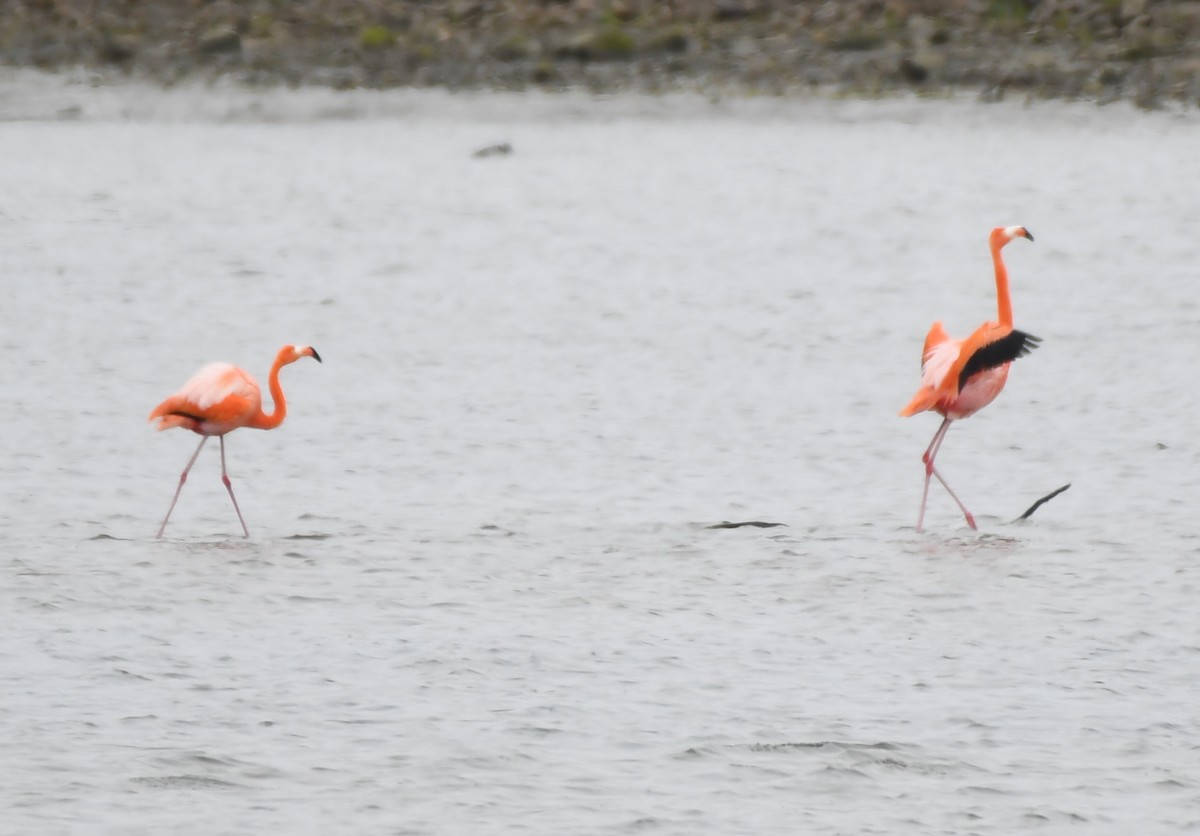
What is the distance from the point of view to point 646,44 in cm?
3572

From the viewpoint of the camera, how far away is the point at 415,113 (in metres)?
34.8

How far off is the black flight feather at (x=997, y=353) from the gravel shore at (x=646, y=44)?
20.9 m

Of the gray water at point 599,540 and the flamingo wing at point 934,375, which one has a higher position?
the flamingo wing at point 934,375

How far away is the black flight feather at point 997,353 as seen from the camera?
1038cm

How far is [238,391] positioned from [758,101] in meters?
24.0

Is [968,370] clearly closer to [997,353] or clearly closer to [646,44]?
[997,353]

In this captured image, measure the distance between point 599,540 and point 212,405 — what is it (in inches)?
79.6

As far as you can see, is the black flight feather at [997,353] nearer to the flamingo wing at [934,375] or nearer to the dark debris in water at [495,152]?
the flamingo wing at [934,375]

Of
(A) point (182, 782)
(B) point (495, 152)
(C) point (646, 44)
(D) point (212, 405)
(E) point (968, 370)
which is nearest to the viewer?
(A) point (182, 782)

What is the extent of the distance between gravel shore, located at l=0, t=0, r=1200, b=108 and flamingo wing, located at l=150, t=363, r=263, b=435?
22306 millimetres

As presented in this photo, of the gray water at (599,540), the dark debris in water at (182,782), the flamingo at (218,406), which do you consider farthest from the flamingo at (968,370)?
the dark debris in water at (182,782)

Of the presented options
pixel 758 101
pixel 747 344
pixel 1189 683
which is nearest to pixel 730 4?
pixel 758 101

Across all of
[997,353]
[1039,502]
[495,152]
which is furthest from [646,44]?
[1039,502]

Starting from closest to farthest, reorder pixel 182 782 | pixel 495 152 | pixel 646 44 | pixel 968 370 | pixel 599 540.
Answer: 1. pixel 182 782
2. pixel 599 540
3. pixel 968 370
4. pixel 495 152
5. pixel 646 44
